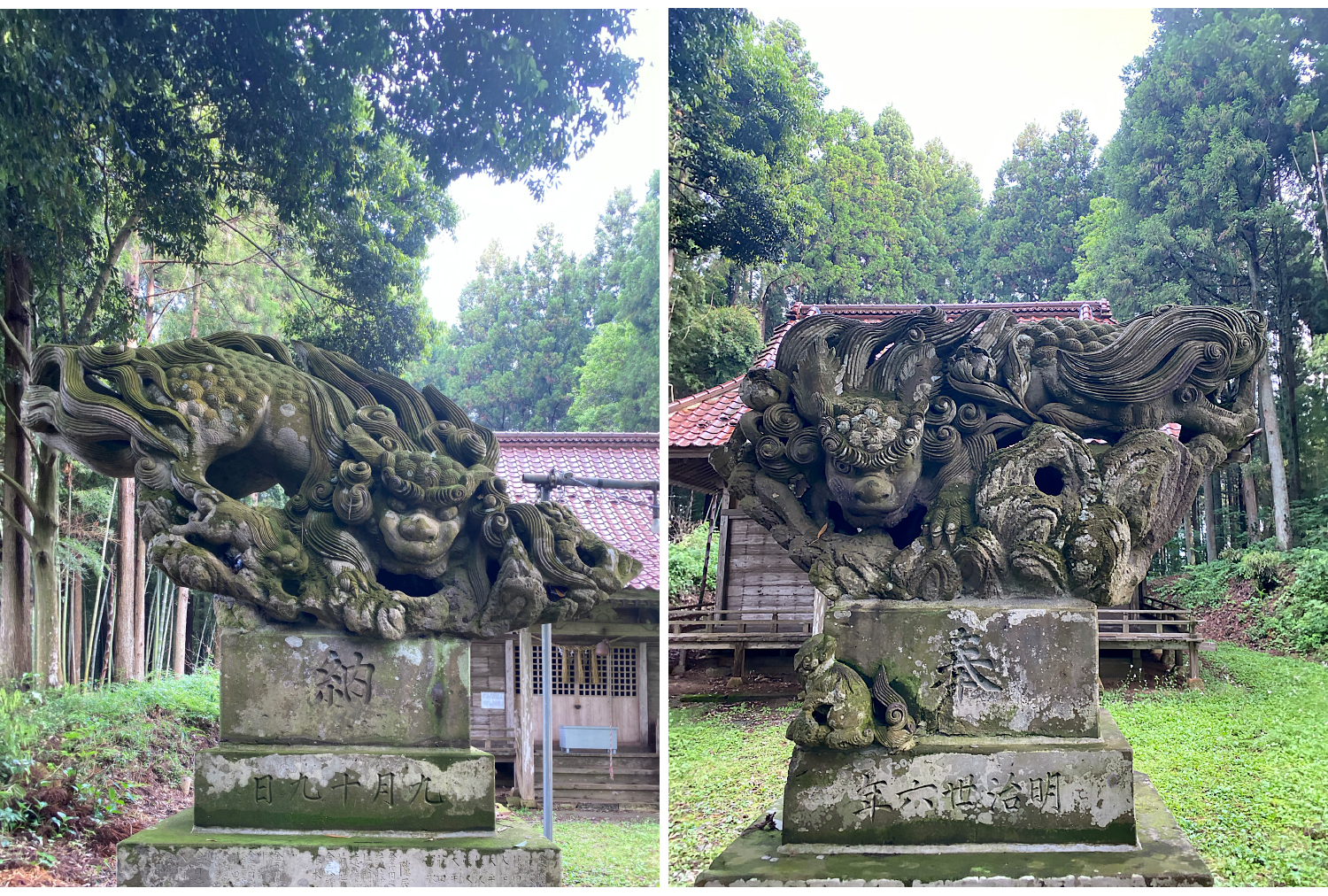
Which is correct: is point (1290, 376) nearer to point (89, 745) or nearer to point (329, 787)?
point (329, 787)

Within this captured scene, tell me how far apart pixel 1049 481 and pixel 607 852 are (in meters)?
3.62

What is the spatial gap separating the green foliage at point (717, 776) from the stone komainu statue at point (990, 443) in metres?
1.40

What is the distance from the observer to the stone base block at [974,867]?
2355 mm

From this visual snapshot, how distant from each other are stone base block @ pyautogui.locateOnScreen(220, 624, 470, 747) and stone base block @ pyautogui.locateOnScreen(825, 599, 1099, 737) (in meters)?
1.39

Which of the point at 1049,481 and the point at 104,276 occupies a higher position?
the point at 104,276

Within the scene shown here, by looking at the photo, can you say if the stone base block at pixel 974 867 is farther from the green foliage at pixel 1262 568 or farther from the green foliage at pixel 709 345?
the green foliage at pixel 1262 568

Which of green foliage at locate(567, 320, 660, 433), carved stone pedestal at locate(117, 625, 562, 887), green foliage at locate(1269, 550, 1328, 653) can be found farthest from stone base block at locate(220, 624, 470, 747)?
green foliage at locate(1269, 550, 1328, 653)

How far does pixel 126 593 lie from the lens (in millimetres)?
5488

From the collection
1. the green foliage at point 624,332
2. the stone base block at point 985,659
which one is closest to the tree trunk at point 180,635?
the green foliage at point 624,332

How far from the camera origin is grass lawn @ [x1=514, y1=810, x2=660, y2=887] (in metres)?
4.47

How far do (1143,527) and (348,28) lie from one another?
4.39m

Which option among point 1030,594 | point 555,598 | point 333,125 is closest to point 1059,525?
point 1030,594

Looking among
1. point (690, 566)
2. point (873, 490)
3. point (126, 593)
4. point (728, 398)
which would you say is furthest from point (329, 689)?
point (690, 566)

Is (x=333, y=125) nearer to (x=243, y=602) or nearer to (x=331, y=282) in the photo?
(x=331, y=282)
